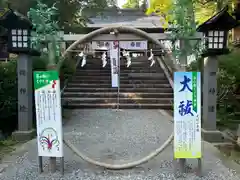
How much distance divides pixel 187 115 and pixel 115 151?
2197 mm

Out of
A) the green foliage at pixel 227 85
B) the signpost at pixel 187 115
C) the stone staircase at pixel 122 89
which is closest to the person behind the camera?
the signpost at pixel 187 115

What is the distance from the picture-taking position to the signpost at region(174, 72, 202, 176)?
15.1ft

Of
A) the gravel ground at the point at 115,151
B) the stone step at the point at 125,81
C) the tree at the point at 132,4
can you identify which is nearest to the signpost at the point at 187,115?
the gravel ground at the point at 115,151

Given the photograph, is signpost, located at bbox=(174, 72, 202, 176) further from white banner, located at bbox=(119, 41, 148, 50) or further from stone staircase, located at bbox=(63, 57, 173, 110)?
white banner, located at bbox=(119, 41, 148, 50)

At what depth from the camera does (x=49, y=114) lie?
15.4 feet

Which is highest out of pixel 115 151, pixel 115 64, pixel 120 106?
pixel 115 64

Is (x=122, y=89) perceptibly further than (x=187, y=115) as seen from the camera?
Yes

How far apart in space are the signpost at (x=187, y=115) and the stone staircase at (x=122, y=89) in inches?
252

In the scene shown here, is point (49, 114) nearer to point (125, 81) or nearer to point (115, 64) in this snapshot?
point (115, 64)

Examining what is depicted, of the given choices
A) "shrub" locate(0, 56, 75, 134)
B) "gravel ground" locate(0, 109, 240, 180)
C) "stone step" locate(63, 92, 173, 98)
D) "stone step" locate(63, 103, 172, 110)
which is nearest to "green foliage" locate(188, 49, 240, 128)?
"gravel ground" locate(0, 109, 240, 180)

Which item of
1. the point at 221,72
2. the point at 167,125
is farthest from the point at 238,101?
the point at 167,125

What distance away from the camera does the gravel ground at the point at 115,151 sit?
4.72m

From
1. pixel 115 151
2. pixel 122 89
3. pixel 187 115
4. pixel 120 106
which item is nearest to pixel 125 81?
pixel 122 89

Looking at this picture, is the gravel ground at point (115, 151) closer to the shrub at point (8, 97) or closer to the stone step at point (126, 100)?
the stone step at point (126, 100)
